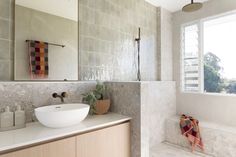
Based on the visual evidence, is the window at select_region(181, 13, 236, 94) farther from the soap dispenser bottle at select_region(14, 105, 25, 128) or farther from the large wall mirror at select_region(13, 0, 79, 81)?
the soap dispenser bottle at select_region(14, 105, 25, 128)

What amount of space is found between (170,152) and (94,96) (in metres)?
1.73

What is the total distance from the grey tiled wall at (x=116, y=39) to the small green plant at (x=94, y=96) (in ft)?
0.80

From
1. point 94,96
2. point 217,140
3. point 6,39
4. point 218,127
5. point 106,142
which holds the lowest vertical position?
point 217,140

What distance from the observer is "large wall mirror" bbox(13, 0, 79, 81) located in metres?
1.54

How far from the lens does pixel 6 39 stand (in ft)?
4.83

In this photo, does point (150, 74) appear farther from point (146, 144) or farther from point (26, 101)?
point (26, 101)

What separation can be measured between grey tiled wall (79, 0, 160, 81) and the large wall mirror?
14 cm

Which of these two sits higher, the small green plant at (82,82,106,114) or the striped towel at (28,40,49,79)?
the striped towel at (28,40,49,79)

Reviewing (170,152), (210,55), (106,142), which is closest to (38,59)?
(106,142)

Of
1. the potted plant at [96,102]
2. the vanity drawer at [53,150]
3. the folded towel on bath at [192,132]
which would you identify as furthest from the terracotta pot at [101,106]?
the folded towel on bath at [192,132]

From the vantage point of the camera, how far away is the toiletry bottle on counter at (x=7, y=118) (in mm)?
1241

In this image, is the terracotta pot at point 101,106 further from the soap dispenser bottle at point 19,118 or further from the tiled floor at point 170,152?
the tiled floor at point 170,152

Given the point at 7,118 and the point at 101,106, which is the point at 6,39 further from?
the point at 101,106

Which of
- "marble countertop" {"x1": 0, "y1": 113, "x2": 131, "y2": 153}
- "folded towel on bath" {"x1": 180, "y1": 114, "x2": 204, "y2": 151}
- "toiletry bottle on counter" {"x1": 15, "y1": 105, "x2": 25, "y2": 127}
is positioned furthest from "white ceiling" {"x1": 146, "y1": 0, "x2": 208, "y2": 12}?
"toiletry bottle on counter" {"x1": 15, "y1": 105, "x2": 25, "y2": 127}
